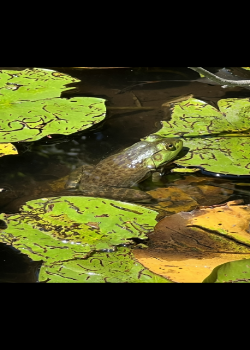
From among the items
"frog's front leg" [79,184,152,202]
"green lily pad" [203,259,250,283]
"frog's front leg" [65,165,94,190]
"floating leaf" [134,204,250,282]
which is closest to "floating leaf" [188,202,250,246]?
"floating leaf" [134,204,250,282]

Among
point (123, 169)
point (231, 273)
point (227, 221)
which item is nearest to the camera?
point (231, 273)

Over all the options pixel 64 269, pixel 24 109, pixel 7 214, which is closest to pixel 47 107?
pixel 24 109

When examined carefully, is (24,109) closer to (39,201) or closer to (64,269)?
(39,201)

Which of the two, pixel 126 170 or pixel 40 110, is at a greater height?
pixel 40 110

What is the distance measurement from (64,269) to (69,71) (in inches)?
115

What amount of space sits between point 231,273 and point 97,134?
1644 mm

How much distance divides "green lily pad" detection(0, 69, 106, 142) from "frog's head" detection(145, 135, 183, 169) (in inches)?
21.4

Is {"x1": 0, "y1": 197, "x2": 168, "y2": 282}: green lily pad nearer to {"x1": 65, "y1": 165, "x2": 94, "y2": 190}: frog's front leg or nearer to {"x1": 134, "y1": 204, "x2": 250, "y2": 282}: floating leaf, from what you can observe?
{"x1": 134, "y1": 204, "x2": 250, "y2": 282}: floating leaf

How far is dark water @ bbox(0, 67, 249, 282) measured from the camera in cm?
235

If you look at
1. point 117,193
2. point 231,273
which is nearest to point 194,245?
point 231,273

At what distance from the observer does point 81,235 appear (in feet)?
6.56

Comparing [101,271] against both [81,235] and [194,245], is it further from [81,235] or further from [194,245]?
[194,245]

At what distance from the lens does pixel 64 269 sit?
179cm

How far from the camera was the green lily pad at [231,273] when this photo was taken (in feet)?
5.69
